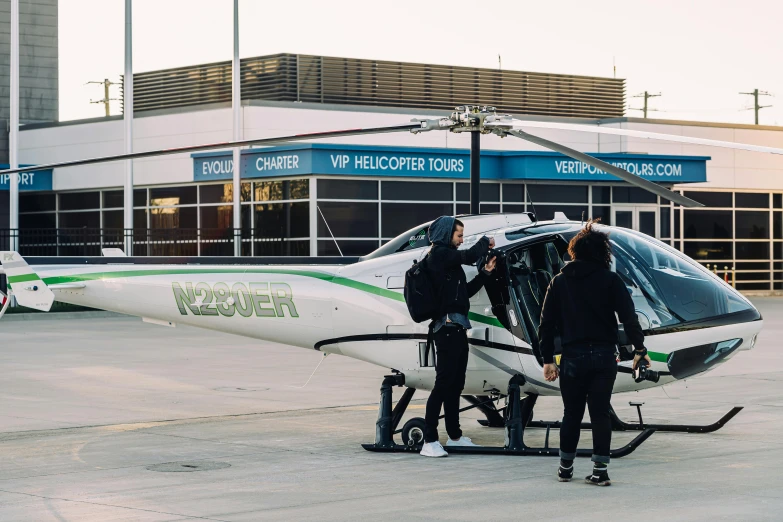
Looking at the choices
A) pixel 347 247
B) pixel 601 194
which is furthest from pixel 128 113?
pixel 601 194

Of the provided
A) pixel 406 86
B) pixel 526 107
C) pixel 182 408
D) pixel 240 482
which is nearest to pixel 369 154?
pixel 406 86

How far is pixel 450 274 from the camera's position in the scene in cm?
1005

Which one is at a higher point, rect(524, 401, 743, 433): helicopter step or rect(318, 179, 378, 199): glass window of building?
rect(318, 179, 378, 199): glass window of building

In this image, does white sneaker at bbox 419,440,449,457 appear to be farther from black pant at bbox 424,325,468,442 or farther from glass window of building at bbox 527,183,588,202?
glass window of building at bbox 527,183,588,202

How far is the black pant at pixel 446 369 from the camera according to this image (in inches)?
396

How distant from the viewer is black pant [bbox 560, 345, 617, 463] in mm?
8695

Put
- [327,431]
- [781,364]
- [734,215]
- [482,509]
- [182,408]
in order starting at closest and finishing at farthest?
[482,509] < [327,431] < [182,408] < [781,364] < [734,215]

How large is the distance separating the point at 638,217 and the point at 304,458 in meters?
28.4

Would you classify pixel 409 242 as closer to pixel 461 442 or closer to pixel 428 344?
pixel 428 344

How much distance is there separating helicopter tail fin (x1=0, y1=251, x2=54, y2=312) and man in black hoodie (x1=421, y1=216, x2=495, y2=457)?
4.15 metres

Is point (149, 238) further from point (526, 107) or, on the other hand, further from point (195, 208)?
point (526, 107)

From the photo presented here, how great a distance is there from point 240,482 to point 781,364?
39.8 ft

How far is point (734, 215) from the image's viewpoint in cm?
4128

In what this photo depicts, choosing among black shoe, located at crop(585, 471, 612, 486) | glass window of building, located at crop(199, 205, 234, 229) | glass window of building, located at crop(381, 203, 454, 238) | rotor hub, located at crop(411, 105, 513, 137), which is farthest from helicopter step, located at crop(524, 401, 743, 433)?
glass window of building, located at crop(199, 205, 234, 229)
